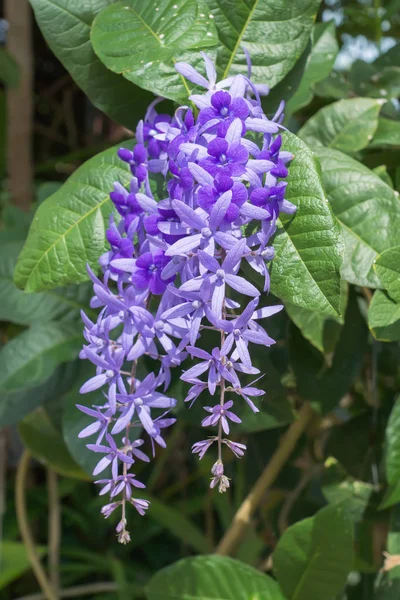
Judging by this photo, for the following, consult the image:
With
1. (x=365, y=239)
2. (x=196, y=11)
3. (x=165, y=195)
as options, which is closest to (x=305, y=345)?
(x=365, y=239)

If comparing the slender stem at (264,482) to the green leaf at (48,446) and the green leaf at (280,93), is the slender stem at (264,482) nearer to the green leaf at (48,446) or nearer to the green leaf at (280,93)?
the green leaf at (48,446)

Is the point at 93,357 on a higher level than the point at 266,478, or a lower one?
higher

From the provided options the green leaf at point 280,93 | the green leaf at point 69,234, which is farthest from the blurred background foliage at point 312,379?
the green leaf at point 69,234


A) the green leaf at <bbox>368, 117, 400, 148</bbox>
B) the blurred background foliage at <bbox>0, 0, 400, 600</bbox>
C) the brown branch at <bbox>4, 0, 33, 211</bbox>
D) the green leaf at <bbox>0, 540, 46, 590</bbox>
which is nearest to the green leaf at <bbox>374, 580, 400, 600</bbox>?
the blurred background foliage at <bbox>0, 0, 400, 600</bbox>

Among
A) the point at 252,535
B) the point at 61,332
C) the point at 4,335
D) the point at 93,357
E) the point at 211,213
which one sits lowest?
the point at 252,535

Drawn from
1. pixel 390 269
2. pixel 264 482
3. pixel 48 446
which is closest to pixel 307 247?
pixel 390 269

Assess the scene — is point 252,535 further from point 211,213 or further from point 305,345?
point 211,213

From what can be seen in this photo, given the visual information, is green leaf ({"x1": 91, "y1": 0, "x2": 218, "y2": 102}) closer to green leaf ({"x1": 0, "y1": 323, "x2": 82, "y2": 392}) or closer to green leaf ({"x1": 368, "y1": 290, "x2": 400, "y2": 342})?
green leaf ({"x1": 368, "y1": 290, "x2": 400, "y2": 342})
